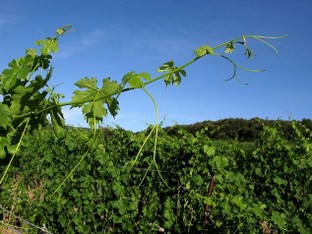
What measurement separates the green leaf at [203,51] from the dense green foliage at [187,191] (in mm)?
3161

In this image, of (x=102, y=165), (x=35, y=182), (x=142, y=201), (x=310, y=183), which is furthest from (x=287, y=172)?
(x=35, y=182)

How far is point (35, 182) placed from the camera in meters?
8.79

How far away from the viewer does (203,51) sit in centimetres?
191

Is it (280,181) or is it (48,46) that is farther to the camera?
(280,181)

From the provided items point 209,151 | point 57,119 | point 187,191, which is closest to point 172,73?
point 57,119

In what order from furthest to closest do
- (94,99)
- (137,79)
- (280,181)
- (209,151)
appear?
1. (280,181)
2. (209,151)
3. (94,99)
4. (137,79)

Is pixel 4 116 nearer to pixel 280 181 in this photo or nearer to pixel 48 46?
pixel 48 46

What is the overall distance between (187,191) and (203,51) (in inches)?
167

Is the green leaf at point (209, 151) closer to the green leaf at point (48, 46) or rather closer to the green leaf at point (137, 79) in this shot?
the green leaf at point (48, 46)

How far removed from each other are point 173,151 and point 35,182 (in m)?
3.50

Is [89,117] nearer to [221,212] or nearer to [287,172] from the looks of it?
[221,212]

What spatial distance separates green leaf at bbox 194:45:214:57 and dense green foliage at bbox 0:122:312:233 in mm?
3161

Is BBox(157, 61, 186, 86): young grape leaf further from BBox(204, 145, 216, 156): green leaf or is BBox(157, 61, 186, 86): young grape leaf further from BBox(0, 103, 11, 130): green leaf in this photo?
BBox(204, 145, 216, 156): green leaf

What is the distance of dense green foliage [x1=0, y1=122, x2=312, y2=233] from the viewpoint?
5.30 meters
